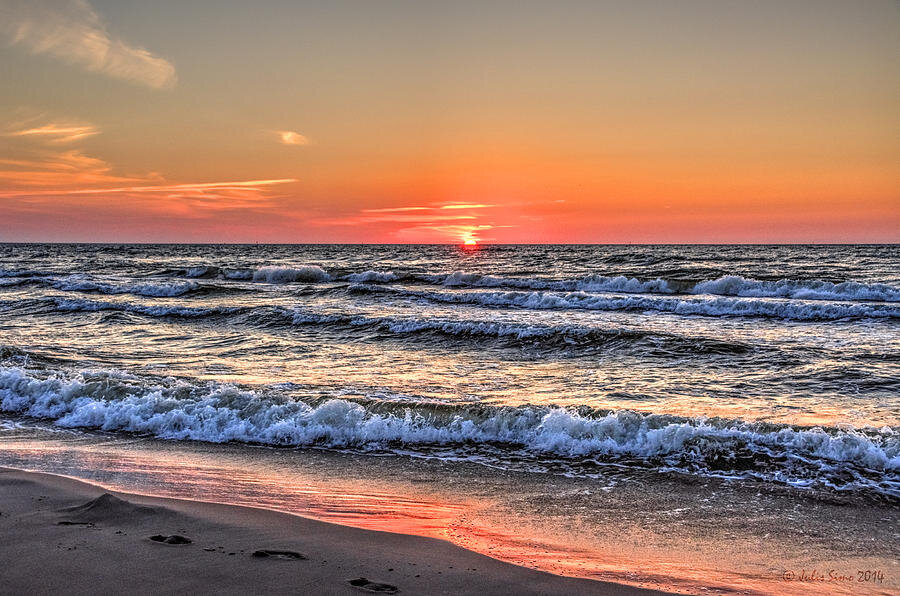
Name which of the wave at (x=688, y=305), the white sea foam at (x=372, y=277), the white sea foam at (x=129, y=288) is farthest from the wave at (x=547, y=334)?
the white sea foam at (x=372, y=277)

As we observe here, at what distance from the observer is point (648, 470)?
21.0 feet

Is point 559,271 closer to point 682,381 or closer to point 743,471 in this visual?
point 682,381

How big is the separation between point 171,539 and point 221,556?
488mm

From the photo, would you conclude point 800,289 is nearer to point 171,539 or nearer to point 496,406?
point 496,406

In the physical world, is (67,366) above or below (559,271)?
below

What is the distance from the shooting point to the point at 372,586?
140 inches

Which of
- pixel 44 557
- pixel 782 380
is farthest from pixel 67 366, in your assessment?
pixel 782 380

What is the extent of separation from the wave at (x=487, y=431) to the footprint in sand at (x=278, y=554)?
10.4ft

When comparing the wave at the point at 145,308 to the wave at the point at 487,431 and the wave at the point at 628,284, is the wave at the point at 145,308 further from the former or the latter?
the wave at the point at 628,284

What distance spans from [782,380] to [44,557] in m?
10.2

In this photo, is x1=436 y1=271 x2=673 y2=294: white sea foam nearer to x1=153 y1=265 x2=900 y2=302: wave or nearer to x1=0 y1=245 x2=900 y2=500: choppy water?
x1=153 y1=265 x2=900 y2=302: wave

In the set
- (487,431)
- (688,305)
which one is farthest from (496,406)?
(688,305)

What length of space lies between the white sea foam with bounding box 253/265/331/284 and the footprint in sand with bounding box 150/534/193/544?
33.7 m

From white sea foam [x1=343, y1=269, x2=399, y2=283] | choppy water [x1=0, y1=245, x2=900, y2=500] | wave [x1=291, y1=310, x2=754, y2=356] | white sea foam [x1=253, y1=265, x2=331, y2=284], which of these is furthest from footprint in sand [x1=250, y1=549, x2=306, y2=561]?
white sea foam [x1=253, y1=265, x2=331, y2=284]
